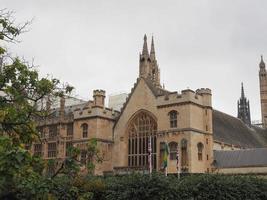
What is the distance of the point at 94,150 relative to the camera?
11938 mm

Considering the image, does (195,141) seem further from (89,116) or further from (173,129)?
(89,116)

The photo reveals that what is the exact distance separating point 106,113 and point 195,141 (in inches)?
445

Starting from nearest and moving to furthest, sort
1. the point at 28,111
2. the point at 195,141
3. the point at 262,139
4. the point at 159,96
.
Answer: the point at 28,111, the point at 195,141, the point at 159,96, the point at 262,139

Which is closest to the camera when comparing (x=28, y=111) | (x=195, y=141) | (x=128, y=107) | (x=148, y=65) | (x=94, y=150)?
(x=94, y=150)

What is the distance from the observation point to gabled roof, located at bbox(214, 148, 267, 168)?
4097 cm

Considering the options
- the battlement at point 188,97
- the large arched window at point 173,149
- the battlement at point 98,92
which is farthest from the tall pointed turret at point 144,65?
the large arched window at point 173,149

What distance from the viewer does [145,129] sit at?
44.0 metres

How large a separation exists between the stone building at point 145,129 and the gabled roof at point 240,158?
2.39 ft

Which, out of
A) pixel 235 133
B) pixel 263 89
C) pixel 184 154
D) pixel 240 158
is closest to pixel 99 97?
pixel 184 154

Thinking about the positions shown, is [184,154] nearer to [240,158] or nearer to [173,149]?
[173,149]

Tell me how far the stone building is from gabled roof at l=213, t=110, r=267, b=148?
18 centimetres

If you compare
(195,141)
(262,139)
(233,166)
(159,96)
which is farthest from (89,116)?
(262,139)

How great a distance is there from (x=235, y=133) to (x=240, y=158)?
40.5 ft

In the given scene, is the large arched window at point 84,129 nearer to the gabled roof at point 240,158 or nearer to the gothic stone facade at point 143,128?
the gothic stone facade at point 143,128
